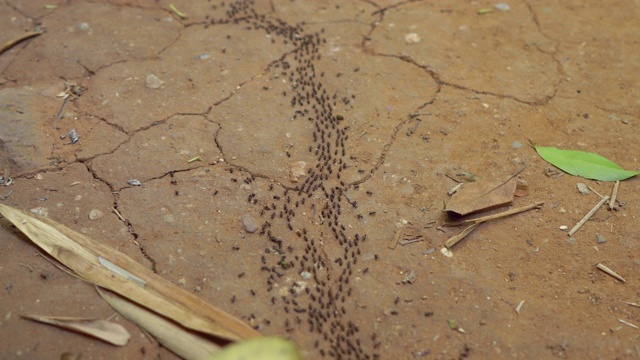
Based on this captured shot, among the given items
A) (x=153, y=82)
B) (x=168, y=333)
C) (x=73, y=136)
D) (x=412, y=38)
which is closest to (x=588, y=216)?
(x=412, y=38)

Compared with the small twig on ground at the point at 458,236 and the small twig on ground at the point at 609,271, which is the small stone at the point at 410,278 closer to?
the small twig on ground at the point at 458,236

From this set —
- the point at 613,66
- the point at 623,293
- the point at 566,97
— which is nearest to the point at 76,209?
the point at 623,293

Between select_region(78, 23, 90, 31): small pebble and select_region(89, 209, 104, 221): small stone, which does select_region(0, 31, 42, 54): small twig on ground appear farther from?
select_region(89, 209, 104, 221): small stone

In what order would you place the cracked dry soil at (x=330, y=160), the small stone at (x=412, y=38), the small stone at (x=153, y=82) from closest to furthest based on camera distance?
the cracked dry soil at (x=330, y=160), the small stone at (x=153, y=82), the small stone at (x=412, y=38)

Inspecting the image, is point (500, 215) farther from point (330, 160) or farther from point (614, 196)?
point (330, 160)

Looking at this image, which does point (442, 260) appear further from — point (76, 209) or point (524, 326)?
point (76, 209)

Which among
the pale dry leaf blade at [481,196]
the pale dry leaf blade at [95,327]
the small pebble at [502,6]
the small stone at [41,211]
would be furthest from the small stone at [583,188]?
the small stone at [41,211]
